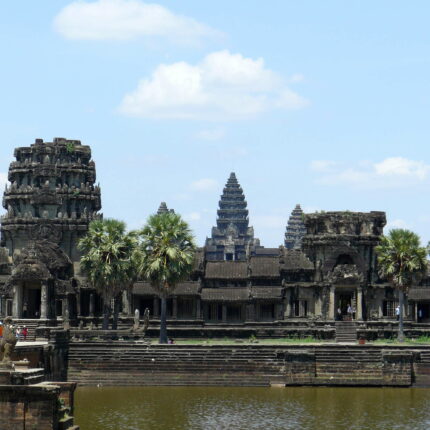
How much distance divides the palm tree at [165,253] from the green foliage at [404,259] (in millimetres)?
15436

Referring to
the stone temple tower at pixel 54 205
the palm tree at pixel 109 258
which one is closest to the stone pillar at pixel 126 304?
the stone temple tower at pixel 54 205

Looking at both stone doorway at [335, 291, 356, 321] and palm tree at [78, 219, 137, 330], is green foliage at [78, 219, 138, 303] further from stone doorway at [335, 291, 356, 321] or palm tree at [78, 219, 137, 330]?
stone doorway at [335, 291, 356, 321]

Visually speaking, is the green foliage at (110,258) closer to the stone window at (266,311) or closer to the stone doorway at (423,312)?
the stone window at (266,311)

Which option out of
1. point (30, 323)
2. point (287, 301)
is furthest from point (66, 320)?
point (287, 301)

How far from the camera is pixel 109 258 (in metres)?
84.2

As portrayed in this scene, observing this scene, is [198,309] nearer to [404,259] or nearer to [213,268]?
[213,268]

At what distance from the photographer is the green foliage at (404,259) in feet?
279

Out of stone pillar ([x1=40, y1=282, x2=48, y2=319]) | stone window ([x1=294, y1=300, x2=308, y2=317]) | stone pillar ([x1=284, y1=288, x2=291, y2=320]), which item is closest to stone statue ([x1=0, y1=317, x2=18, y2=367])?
stone pillar ([x1=40, y1=282, x2=48, y2=319])

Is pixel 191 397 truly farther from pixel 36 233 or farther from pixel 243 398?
pixel 36 233

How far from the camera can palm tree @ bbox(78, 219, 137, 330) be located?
84.1 metres

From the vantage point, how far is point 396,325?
9581cm

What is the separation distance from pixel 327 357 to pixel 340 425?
1709 centimetres

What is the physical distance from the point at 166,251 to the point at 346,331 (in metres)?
19.4

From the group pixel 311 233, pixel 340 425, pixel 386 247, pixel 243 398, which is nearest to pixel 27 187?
pixel 311 233
